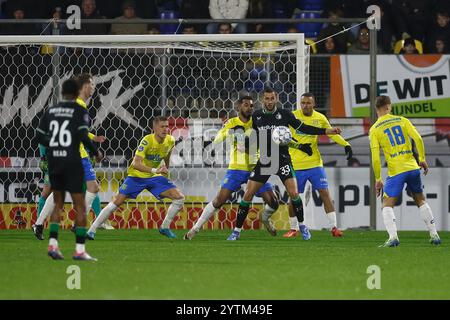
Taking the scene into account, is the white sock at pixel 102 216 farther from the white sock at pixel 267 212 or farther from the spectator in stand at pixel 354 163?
the spectator in stand at pixel 354 163

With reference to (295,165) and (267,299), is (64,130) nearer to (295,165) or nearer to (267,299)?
(267,299)

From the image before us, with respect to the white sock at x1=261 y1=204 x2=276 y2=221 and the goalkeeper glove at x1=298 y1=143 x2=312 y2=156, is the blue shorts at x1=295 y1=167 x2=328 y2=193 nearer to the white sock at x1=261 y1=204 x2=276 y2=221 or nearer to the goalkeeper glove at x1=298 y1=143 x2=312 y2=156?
the goalkeeper glove at x1=298 y1=143 x2=312 y2=156

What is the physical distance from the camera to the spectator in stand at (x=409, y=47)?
18453mm

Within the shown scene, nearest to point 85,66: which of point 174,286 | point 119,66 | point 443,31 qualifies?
point 119,66

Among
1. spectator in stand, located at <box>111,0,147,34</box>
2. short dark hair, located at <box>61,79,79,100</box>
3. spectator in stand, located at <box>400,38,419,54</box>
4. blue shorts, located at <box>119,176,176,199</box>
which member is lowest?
blue shorts, located at <box>119,176,176,199</box>

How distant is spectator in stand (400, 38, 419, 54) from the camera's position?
18453 mm

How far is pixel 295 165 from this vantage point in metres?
15.9

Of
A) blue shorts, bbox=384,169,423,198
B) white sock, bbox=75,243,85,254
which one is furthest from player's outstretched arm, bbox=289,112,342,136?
white sock, bbox=75,243,85,254

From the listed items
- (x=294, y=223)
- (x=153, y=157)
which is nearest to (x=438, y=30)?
(x=294, y=223)

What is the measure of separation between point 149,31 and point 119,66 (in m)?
1.99

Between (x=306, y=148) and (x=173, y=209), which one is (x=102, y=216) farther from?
(x=306, y=148)

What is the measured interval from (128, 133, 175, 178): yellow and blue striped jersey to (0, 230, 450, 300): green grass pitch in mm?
865

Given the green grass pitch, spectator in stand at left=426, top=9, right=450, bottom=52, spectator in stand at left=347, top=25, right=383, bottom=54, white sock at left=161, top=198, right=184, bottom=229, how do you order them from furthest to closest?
spectator in stand at left=426, top=9, right=450, bottom=52
spectator in stand at left=347, top=25, right=383, bottom=54
white sock at left=161, top=198, right=184, bottom=229
the green grass pitch

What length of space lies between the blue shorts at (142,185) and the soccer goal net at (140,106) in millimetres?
2018
